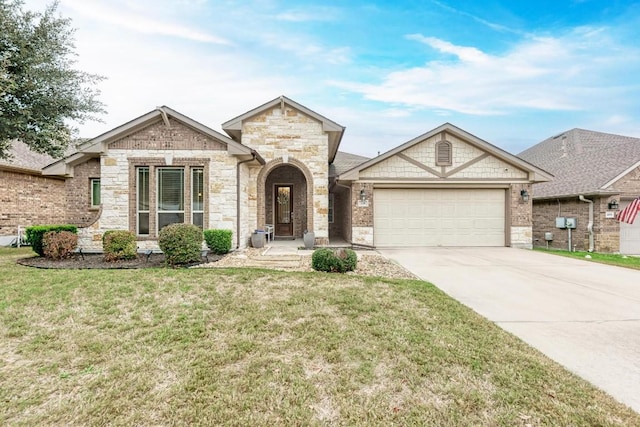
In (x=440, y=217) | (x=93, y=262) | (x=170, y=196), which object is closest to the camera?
(x=93, y=262)

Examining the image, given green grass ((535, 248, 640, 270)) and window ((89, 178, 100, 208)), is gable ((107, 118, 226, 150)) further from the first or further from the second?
green grass ((535, 248, 640, 270))

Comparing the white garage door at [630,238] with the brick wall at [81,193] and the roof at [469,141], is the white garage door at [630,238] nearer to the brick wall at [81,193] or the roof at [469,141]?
the roof at [469,141]

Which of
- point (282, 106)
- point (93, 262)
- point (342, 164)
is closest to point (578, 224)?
point (342, 164)

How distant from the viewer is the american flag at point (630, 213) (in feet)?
37.3

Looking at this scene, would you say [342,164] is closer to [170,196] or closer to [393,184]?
[393,184]

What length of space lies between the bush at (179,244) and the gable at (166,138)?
135 inches

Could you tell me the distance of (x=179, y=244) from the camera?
25.9 feet

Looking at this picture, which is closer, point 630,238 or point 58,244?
point 58,244

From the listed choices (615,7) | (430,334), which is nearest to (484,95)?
(615,7)

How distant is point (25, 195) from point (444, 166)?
19.1 meters

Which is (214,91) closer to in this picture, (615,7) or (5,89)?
(5,89)

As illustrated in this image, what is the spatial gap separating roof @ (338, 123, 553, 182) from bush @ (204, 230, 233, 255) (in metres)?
5.20

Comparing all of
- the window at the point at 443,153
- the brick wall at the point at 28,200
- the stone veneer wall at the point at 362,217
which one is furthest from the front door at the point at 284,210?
the brick wall at the point at 28,200

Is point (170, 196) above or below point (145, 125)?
below
